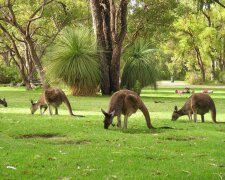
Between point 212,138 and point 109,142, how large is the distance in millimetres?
2906

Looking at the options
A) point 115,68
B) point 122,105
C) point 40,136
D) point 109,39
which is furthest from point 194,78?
point 40,136

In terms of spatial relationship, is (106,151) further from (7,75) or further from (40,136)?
(7,75)

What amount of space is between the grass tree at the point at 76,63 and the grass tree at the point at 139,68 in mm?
2498

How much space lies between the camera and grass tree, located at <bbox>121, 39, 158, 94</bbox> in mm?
33219

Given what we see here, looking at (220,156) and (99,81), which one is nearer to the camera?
(220,156)

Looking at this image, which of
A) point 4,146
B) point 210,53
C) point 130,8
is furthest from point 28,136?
point 210,53

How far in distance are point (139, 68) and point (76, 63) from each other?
4.86m

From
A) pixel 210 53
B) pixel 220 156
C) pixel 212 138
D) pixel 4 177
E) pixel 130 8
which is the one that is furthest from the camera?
pixel 210 53

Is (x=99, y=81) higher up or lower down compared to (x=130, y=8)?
lower down

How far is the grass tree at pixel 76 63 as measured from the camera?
30719 millimetres

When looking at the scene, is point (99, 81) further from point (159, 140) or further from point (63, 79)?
point (159, 140)

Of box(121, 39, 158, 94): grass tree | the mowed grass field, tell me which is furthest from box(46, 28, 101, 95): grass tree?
the mowed grass field

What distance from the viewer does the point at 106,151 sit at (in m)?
10.3

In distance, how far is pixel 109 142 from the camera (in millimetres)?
11625
